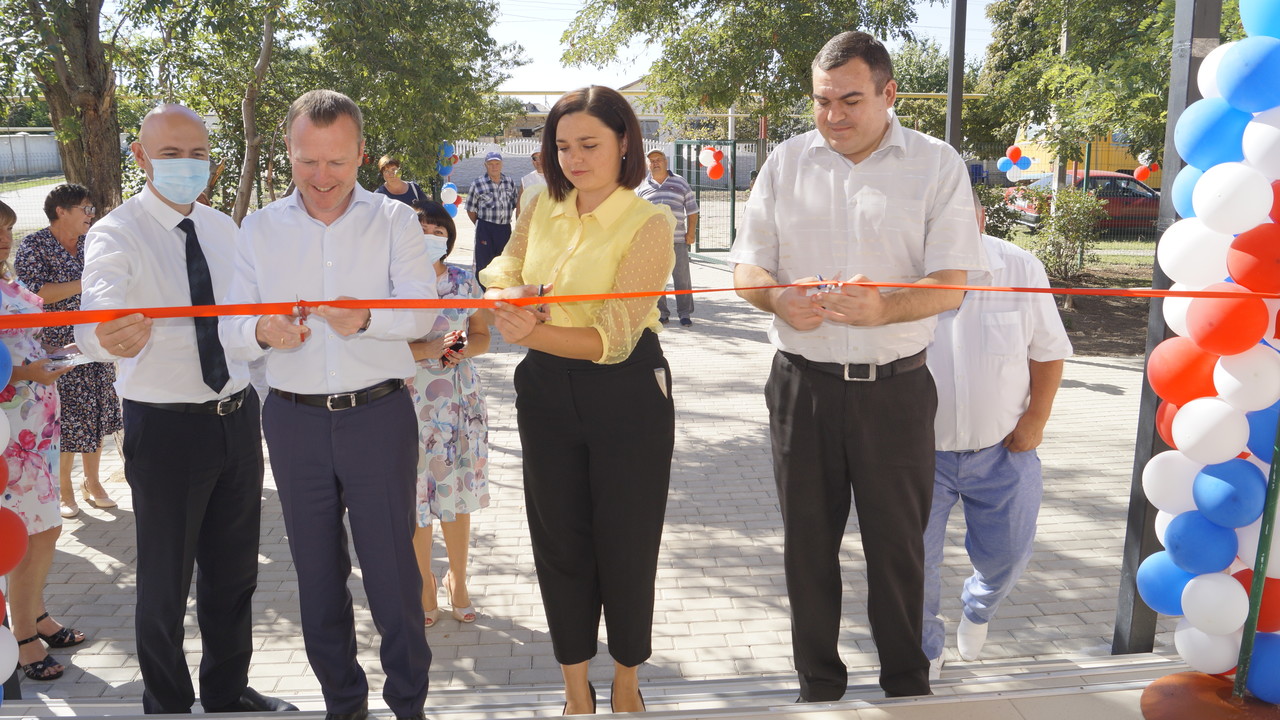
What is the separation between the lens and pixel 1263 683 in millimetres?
2703

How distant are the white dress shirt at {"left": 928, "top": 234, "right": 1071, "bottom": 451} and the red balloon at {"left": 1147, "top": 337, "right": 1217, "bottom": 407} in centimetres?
47

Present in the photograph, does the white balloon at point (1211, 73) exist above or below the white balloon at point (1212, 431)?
above

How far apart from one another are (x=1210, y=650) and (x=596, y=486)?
6.05ft

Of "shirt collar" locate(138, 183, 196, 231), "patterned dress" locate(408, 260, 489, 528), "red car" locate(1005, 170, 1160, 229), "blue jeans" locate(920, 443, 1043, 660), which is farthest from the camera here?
"red car" locate(1005, 170, 1160, 229)

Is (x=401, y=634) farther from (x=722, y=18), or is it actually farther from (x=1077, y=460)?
(x=722, y=18)

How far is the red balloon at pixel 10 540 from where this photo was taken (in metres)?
2.62

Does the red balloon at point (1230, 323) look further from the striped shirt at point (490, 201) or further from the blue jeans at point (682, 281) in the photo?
the striped shirt at point (490, 201)

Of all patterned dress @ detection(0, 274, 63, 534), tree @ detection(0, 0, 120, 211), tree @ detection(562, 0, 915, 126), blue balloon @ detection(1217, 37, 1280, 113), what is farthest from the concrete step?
tree @ detection(562, 0, 915, 126)

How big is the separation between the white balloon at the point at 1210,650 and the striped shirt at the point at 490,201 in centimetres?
889

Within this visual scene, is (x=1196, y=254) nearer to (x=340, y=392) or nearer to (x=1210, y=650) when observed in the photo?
(x=1210, y=650)

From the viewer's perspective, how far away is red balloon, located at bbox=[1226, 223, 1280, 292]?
2.56m

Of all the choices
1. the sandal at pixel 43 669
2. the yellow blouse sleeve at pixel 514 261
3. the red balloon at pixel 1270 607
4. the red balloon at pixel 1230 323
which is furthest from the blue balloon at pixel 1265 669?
the sandal at pixel 43 669

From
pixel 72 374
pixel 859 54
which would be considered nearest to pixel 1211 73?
pixel 859 54

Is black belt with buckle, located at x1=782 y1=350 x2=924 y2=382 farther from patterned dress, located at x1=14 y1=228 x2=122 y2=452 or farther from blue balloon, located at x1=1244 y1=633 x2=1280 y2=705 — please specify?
patterned dress, located at x1=14 y1=228 x2=122 y2=452
